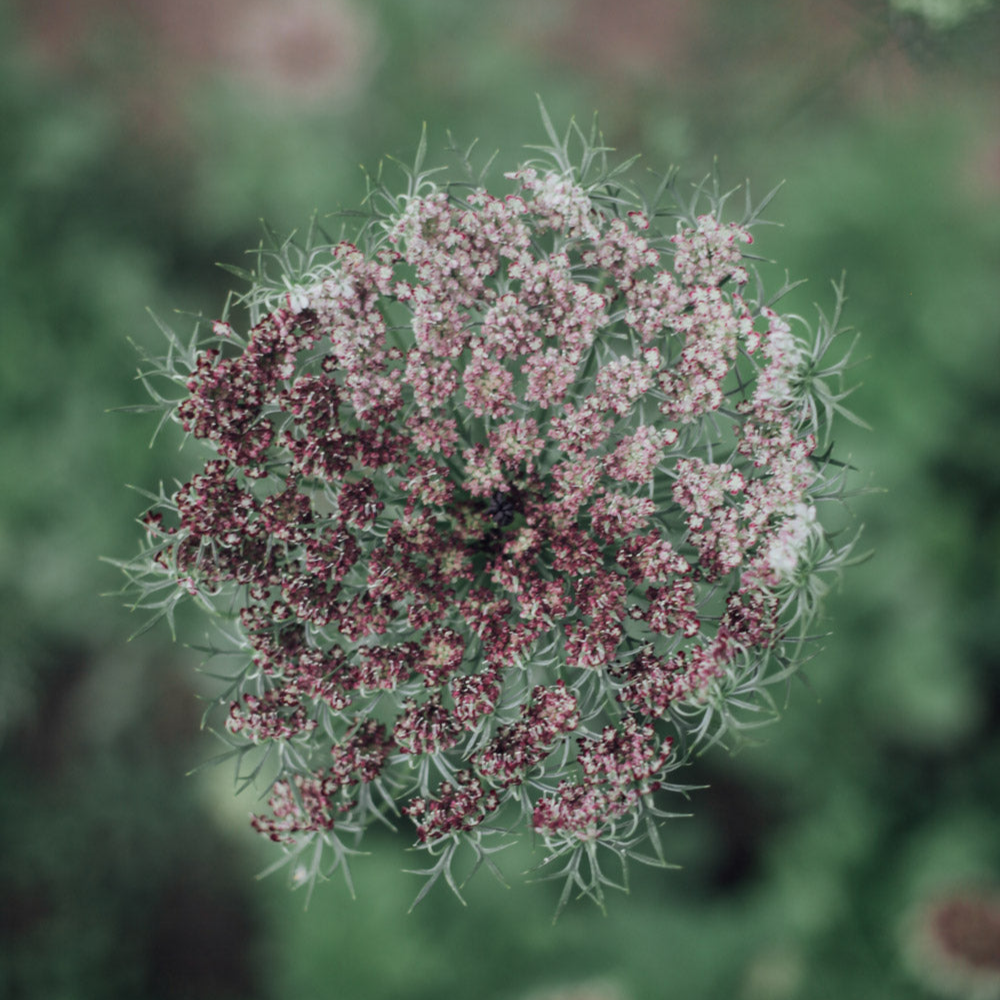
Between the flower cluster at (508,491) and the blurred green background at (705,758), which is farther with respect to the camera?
the blurred green background at (705,758)

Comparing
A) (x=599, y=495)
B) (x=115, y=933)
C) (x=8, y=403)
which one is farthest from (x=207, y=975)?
(x=599, y=495)

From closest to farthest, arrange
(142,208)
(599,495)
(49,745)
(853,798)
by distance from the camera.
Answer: (599,495), (853,798), (142,208), (49,745)

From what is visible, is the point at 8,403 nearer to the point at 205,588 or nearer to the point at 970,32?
the point at 205,588

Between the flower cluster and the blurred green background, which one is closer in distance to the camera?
the flower cluster

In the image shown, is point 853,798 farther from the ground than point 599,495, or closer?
closer
